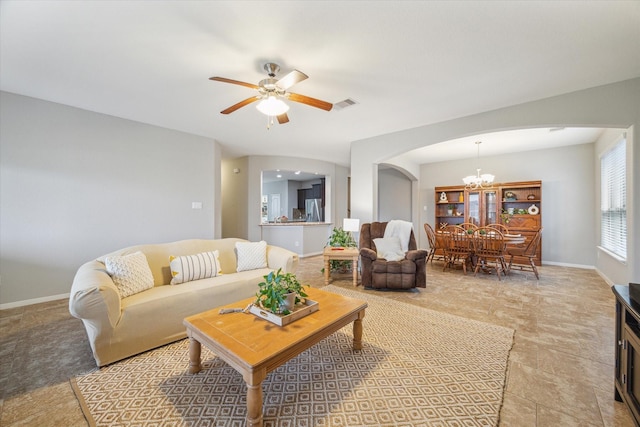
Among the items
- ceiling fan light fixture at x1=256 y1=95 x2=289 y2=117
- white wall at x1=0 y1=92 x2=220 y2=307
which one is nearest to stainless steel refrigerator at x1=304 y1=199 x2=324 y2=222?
white wall at x1=0 y1=92 x2=220 y2=307

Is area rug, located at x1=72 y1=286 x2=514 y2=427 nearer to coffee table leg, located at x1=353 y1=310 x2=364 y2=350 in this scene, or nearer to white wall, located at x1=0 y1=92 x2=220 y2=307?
coffee table leg, located at x1=353 y1=310 x2=364 y2=350

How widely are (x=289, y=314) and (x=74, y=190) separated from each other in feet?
12.0

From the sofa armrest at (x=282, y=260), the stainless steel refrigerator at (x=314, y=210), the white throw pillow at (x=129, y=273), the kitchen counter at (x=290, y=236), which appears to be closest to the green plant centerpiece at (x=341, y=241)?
the sofa armrest at (x=282, y=260)

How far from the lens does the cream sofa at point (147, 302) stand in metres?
1.81

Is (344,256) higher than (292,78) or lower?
lower

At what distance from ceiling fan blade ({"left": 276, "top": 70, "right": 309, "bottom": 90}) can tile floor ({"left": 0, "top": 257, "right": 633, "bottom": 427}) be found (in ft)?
8.58

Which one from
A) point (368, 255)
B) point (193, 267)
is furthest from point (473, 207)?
point (193, 267)

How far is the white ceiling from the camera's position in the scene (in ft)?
5.71

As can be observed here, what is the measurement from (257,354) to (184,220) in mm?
3732

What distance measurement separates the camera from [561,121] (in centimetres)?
292

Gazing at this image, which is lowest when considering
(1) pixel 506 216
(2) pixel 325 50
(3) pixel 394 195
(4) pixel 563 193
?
(1) pixel 506 216

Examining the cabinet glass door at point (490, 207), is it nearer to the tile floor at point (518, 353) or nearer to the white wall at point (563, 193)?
the white wall at point (563, 193)

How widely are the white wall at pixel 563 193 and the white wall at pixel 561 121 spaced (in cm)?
100

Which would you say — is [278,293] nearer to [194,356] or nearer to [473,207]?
[194,356]
